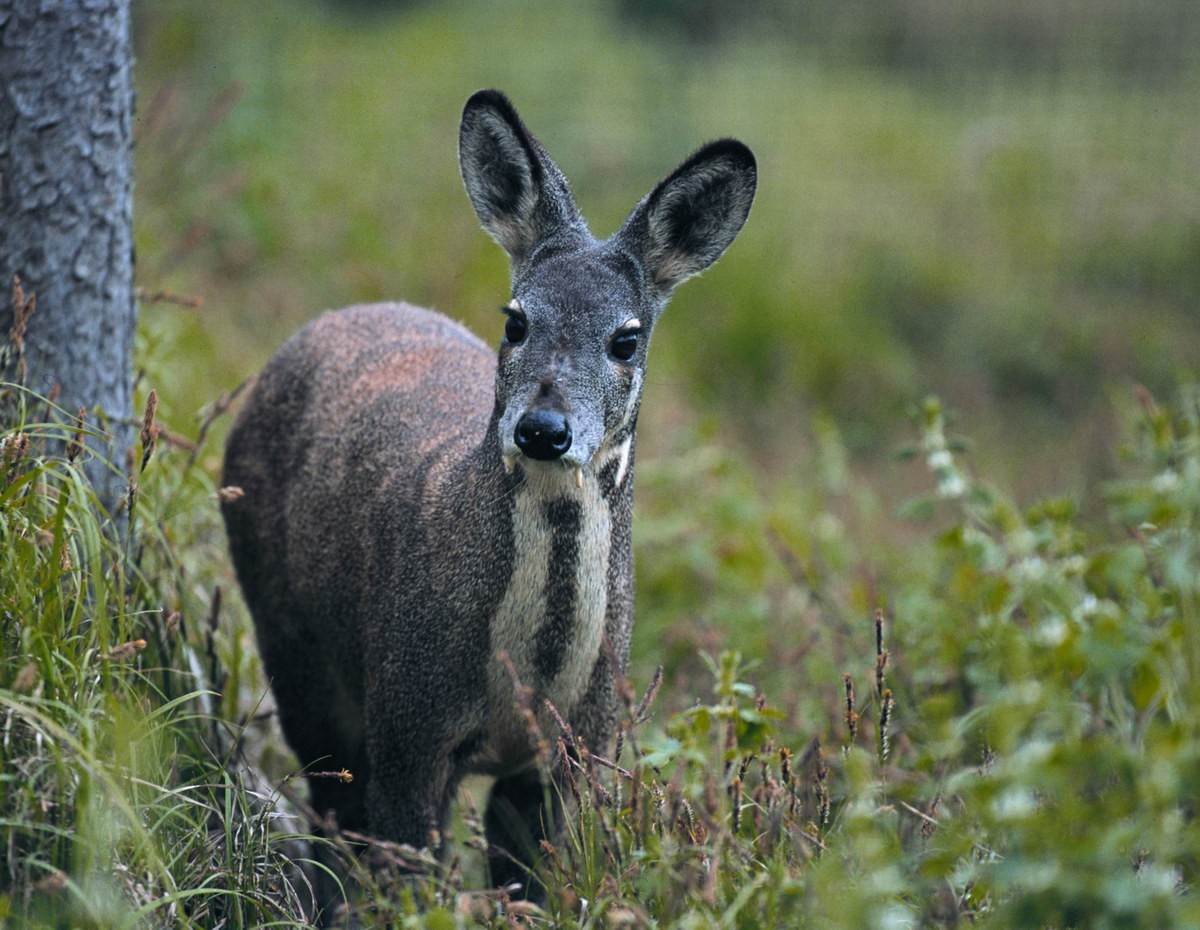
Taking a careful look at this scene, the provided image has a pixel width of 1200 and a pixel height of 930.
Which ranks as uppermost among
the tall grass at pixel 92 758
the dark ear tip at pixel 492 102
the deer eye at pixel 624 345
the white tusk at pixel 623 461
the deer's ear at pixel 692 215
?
the dark ear tip at pixel 492 102

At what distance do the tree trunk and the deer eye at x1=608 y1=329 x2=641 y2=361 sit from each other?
1531 millimetres

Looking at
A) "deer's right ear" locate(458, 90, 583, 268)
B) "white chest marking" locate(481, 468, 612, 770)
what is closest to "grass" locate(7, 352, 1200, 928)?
"white chest marking" locate(481, 468, 612, 770)

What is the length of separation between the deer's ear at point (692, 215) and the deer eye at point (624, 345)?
37 centimetres

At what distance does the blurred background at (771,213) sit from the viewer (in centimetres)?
777

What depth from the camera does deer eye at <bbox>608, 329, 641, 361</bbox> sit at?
4039 millimetres

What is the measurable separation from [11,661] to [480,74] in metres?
10.8

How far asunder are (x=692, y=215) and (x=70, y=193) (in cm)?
196

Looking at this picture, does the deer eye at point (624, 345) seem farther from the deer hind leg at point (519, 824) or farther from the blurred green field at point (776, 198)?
the blurred green field at point (776, 198)

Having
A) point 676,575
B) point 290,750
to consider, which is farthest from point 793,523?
point 290,750

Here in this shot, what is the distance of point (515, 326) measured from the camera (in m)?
4.03

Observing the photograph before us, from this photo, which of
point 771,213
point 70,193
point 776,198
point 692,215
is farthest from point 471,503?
point 776,198

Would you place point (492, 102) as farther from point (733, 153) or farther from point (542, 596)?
point (542, 596)

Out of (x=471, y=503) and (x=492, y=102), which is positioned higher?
(x=492, y=102)

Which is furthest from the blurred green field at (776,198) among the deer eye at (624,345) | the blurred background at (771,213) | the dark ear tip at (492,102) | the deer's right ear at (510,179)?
the deer eye at (624,345)
